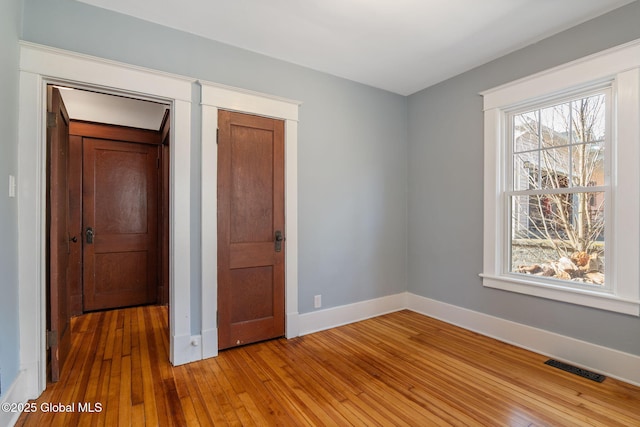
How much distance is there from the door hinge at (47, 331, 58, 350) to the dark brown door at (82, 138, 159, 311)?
6.21 feet

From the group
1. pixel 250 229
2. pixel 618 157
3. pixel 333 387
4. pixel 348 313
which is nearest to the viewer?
pixel 333 387

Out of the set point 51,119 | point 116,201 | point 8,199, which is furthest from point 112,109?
point 8,199

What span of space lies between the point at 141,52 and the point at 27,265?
174 centimetres

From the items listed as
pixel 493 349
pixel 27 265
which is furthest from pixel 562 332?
pixel 27 265

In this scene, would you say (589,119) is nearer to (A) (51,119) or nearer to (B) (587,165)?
(B) (587,165)

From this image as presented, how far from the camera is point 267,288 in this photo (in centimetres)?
302

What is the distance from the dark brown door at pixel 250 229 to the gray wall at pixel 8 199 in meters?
1.31

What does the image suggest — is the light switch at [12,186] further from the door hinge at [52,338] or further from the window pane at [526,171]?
the window pane at [526,171]

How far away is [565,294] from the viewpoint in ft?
8.46

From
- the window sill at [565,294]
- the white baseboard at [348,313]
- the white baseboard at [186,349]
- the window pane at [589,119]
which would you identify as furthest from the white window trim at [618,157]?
the white baseboard at [186,349]

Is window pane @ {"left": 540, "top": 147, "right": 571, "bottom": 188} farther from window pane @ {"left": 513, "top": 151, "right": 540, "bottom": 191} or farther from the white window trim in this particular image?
the white window trim

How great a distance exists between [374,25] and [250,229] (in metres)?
2.07

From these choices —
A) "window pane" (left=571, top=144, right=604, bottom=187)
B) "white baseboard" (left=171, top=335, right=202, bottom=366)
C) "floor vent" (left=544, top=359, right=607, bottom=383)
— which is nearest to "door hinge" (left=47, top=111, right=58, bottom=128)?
"white baseboard" (left=171, top=335, right=202, bottom=366)

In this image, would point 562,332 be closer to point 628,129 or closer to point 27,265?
point 628,129
